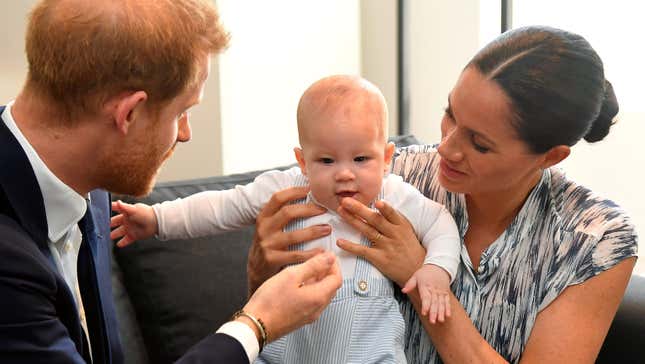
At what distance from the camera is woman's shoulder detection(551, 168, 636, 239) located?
1617 millimetres

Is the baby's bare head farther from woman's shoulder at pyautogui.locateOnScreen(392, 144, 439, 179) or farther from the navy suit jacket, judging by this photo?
the navy suit jacket

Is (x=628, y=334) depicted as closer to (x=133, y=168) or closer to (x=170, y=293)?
(x=170, y=293)

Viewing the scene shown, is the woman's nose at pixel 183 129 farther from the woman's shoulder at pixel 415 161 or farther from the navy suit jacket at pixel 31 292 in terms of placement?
the woman's shoulder at pixel 415 161

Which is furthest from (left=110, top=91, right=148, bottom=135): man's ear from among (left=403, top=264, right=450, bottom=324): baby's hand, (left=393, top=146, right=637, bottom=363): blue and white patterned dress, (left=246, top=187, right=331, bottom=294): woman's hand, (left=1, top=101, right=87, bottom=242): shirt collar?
(left=393, top=146, right=637, bottom=363): blue and white patterned dress

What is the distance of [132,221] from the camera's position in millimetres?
1767

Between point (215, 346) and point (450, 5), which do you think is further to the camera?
point (450, 5)

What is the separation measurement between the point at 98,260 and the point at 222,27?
51 centimetres

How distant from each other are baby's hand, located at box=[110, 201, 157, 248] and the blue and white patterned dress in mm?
576

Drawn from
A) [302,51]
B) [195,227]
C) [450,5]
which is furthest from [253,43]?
[195,227]

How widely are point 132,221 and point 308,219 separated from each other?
387 millimetres

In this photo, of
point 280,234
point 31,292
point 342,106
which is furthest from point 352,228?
point 31,292

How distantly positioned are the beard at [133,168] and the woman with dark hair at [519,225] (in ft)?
1.27

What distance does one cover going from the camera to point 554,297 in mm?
1621

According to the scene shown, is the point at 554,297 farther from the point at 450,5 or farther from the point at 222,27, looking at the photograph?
the point at 450,5
